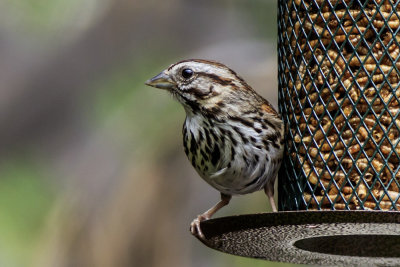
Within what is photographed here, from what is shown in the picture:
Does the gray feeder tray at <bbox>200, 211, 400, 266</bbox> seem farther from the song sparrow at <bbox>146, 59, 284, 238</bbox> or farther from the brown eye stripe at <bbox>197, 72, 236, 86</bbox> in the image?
the brown eye stripe at <bbox>197, 72, 236, 86</bbox>

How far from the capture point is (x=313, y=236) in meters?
5.47

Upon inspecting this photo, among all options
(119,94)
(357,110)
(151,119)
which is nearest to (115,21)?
(119,94)

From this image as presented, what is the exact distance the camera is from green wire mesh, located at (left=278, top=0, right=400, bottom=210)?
19.0ft

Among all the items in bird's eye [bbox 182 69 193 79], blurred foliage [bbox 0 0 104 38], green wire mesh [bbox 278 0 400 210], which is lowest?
green wire mesh [bbox 278 0 400 210]

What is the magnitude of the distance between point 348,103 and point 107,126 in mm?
5424

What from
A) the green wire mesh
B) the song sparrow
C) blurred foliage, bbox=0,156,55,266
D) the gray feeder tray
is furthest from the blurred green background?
the gray feeder tray

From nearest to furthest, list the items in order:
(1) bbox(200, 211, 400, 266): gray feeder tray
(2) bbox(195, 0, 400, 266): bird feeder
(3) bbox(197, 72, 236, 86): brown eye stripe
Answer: (1) bbox(200, 211, 400, 266): gray feeder tray → (2) bbox(195, 0, 400, 266): bird feeder → (3) bbox(197, 72, 236, 86): brown eye stripe

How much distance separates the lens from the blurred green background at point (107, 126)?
9.91 meters

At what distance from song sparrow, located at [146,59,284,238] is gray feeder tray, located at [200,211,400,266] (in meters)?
0.59

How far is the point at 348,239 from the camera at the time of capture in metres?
5.57

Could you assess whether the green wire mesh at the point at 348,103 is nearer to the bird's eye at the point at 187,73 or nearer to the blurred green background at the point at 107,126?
the bird's eye at the point at 187,73

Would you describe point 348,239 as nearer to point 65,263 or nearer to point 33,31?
point 65,263

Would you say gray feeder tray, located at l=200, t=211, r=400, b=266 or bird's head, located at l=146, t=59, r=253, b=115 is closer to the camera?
gray feeder tray, located at l=200, t=211, r=400, b=266

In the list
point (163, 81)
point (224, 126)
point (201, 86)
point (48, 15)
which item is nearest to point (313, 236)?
point (224, 126)
